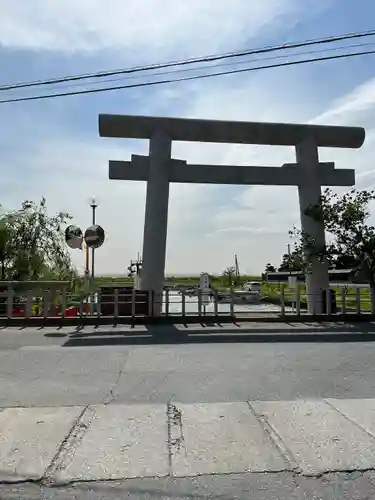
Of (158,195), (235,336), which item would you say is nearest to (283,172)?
(158,195)

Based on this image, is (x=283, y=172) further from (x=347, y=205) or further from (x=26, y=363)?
(x=26, y=363)

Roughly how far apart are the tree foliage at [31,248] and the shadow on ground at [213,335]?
37.3 ft

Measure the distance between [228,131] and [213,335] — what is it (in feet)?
26.9

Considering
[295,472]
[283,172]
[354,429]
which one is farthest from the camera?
[283,172]

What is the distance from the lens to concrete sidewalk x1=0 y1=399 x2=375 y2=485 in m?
4.21

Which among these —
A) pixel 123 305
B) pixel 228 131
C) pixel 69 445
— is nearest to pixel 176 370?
pixel 69 445

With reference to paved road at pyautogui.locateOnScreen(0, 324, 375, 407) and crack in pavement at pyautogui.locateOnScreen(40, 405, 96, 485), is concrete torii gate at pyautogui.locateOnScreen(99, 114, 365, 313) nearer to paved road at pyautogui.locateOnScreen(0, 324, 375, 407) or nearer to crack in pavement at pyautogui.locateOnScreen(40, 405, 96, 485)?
paved road at pyautogui.locateOnScreen(0, 324, 375, 407)

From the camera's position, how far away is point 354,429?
521 centimetres

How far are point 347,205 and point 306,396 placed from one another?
1148 centimetres

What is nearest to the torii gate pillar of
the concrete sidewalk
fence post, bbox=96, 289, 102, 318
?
fence post, bbox=96, 289, 102, 318

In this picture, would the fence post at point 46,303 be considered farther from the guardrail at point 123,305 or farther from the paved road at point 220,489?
the paved road at point 220,489

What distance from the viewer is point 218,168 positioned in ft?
58.8

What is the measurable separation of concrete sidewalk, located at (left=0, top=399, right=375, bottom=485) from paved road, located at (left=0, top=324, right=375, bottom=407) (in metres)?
0.56

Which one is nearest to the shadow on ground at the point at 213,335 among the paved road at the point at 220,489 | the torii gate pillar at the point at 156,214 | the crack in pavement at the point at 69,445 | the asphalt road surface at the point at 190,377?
the asphalt road surface at the point at 190,377
